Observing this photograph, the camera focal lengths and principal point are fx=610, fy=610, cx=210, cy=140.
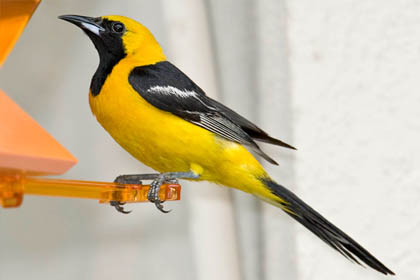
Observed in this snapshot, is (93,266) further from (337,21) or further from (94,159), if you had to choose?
(337,21)

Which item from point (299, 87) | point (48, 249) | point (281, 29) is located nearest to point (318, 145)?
point (299, 87)

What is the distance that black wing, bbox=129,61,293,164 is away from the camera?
877 millimetres

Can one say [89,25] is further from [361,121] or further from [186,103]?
[361,121]

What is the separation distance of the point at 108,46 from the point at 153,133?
17 centimetres

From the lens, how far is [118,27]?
3.04ft

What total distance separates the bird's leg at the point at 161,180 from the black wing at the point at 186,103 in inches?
3.0

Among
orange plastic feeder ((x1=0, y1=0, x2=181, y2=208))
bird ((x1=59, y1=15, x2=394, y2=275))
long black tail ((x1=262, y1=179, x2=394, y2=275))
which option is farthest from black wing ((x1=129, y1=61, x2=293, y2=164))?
orange plastic feeder ((x1=0, y1=0, x2=181, y2=208))

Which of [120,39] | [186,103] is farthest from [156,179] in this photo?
[120,39]

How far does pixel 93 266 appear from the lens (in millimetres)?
1342

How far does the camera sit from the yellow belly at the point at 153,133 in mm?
859

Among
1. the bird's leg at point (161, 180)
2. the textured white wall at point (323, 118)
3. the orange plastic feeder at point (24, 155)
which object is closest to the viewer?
the orange plastic feeder at point (24, 155)

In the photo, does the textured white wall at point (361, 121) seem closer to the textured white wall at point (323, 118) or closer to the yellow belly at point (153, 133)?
the textured white wall at point (323, 118)

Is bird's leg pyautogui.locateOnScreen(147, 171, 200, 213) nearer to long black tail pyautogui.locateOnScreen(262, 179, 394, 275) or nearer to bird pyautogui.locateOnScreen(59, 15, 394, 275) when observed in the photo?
bird pyautogui.locateOnScreen(59, 15, 394, 275)

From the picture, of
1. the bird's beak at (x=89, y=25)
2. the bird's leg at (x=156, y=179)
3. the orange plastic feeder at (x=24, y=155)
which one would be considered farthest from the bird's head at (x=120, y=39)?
the orange plastic feeder at (x=24, y=155)
